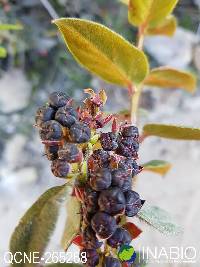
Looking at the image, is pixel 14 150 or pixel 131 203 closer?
pixel 131 203

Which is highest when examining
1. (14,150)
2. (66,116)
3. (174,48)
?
(174,48)

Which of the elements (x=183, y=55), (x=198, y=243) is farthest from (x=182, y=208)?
(x=183, y=55)

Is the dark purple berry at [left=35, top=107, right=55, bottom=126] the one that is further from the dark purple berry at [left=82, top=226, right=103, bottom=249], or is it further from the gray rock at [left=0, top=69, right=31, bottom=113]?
the gray rock at [left=0, top=69, right=31, bottom=113]

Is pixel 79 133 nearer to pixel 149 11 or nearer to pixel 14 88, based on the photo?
pixel 149 11

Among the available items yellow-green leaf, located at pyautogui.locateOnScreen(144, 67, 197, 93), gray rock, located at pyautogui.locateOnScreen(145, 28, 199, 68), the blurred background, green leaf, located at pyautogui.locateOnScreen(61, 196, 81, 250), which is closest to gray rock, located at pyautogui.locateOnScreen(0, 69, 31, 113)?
the blurred background

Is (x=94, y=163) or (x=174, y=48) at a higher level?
(x=174, y=48)

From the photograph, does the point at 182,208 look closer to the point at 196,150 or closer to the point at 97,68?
the point at 196,150

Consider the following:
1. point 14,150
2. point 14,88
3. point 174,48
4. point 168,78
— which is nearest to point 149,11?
point 168,78
